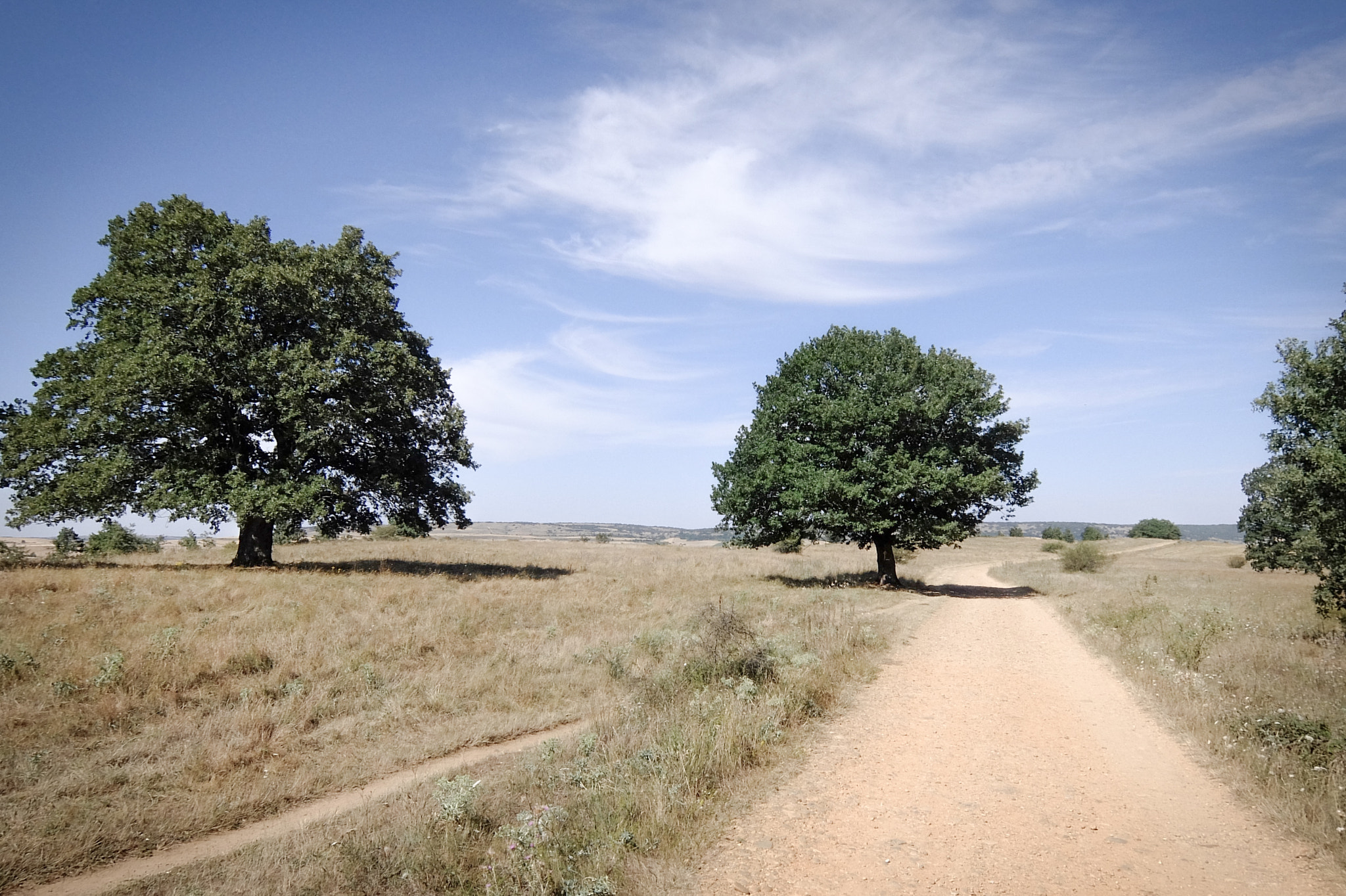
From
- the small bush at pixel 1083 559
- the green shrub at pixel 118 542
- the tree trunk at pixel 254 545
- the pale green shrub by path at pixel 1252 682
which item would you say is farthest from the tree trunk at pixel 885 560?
the green shrub at pixel 118 542

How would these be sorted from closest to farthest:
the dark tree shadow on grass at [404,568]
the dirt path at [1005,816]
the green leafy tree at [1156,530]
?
the dirt path at [1005,816], the dark tree shadow on grass at [404,568], the green leafy tree at [1156,530]

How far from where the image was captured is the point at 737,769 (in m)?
6.77

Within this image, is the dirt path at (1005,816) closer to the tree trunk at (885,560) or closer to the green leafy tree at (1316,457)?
the green leafy tree at (1316,457)

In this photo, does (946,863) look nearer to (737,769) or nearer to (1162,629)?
(737,769)

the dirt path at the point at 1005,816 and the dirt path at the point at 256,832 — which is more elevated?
the dirt path at the point at 1005,816

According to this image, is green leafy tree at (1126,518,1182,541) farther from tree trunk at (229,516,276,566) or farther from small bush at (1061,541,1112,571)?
tree trunk at (229,516,276,566)

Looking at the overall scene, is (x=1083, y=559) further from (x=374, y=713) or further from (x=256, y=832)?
(x=256, y=832)

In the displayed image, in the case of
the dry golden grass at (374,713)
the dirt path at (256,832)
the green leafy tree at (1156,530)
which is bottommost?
the green leafy tree at (1156,530)

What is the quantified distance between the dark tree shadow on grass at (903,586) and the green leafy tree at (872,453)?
3.79 feet

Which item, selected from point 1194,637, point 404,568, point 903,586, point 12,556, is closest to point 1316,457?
point 1194,637

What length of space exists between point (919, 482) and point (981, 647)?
1090cm

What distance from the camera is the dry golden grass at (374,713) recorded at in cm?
570

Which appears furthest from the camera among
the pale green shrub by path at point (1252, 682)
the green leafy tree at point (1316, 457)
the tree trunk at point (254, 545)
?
the tree trunk at point (254, 545)

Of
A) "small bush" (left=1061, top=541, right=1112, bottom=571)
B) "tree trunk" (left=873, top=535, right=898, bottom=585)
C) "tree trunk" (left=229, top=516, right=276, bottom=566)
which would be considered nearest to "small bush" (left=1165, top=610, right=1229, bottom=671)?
"tree trunk" (left=873, top=535, right=898, bottom=585)
